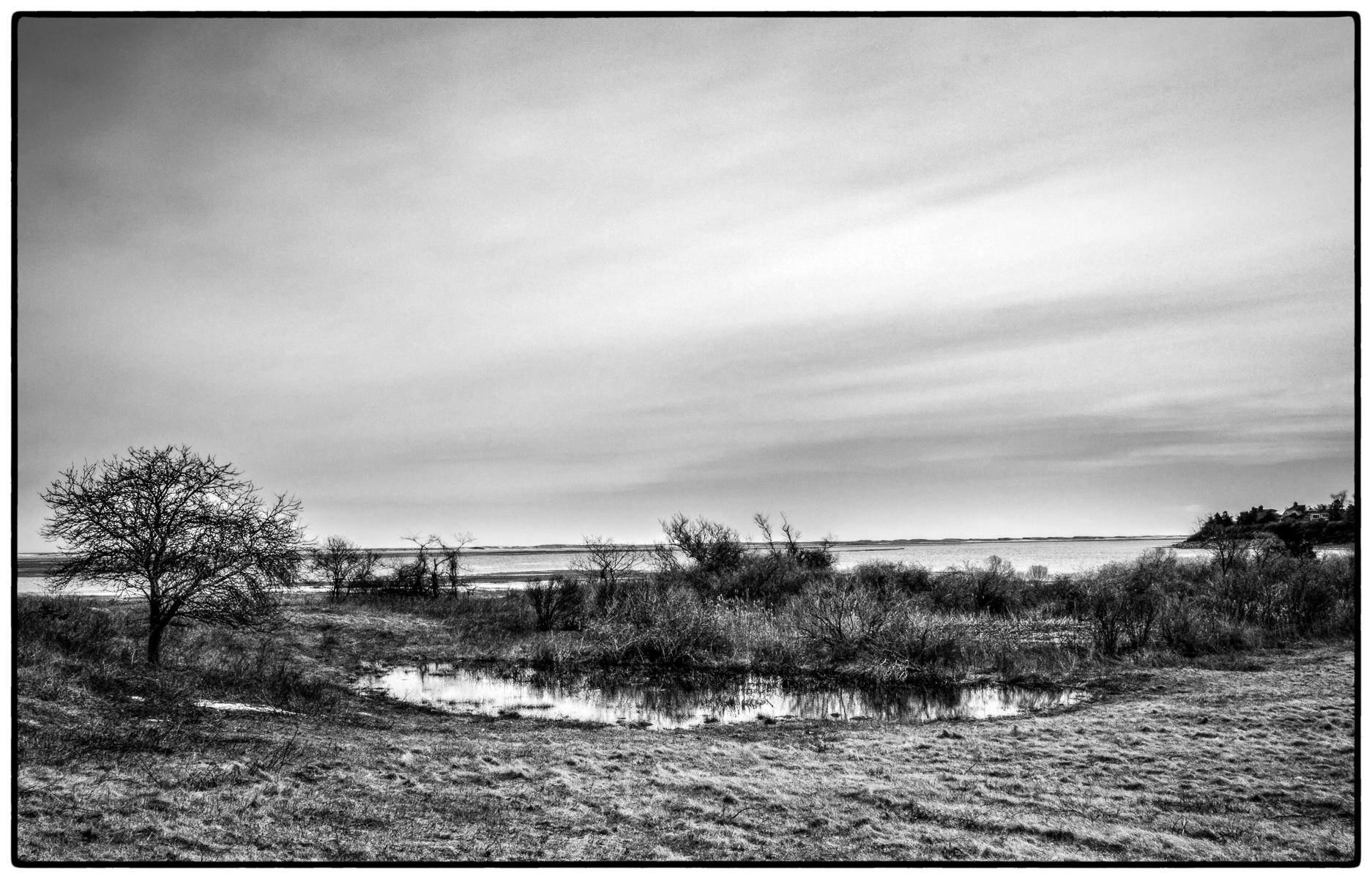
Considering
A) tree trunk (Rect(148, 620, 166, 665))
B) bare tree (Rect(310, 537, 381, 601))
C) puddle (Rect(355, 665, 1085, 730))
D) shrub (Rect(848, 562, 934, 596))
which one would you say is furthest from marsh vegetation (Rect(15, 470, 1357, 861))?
bare tree (Rect(310, 537, 381, 601))

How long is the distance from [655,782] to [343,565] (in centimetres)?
3920

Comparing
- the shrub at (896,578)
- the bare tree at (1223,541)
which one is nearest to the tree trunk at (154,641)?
the shrub at (896,578)

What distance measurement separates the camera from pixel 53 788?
25.0 ft

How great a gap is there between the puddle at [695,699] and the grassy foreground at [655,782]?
1341mm

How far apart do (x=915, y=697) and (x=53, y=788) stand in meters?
14.5

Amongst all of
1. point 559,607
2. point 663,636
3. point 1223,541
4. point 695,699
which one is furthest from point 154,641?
point 1223,541

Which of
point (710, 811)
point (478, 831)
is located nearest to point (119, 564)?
point (478, 831)

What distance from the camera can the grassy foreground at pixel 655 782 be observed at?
7.16 m

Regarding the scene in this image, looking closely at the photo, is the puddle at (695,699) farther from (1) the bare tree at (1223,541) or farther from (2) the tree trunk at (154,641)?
(1) the bare tree at (1223,541)

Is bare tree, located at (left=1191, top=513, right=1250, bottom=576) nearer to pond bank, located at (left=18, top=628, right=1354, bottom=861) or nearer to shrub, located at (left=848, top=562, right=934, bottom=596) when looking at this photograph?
shrub, located at (left=848, top=562, right=934, bottom=596)

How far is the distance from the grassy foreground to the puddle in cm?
134

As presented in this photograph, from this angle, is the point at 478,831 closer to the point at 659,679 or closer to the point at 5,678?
the point at 5,678

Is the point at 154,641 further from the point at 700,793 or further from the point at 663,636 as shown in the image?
the point at 700,793

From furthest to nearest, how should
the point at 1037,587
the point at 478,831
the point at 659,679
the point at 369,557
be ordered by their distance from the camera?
1. the point at 369,557
2. the point at 1037,587
3. the point at 659,679
4. the point at 478,831
